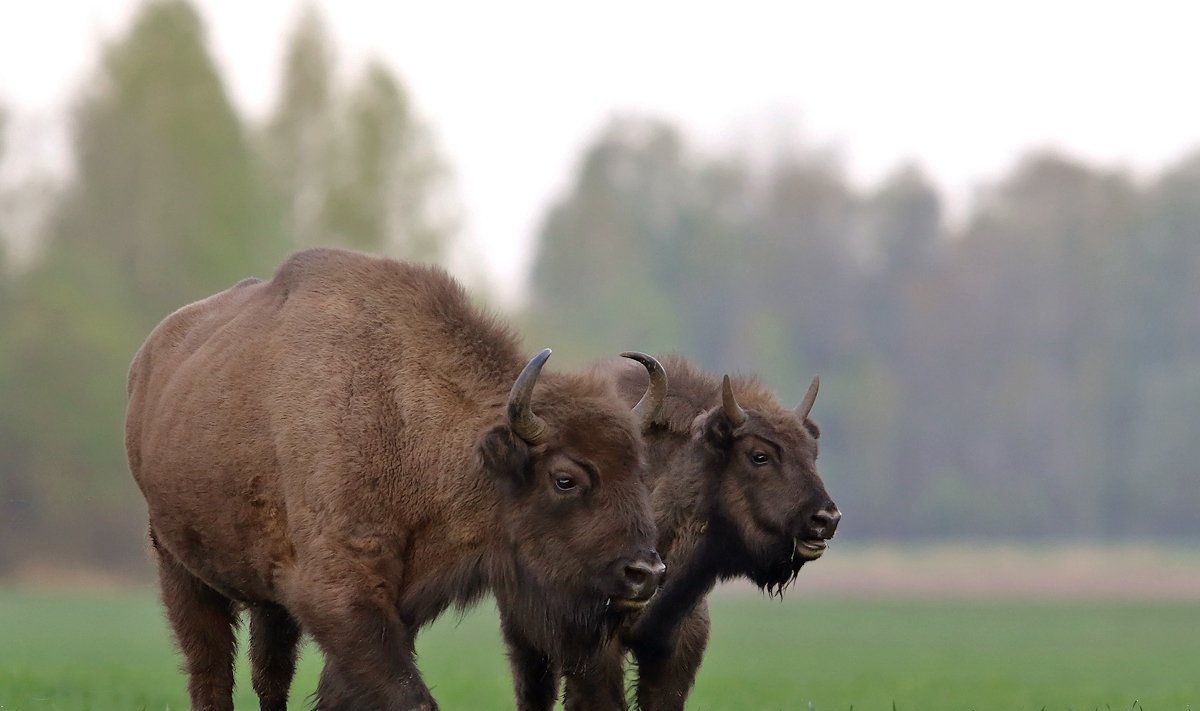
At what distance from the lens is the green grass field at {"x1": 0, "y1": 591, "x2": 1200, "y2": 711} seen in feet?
54.4

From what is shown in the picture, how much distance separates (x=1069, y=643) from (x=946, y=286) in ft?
195

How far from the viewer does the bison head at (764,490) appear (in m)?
10.1

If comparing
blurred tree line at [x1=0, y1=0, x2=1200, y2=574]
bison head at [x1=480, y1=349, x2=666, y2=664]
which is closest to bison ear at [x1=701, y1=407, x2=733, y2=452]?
bison head at [x1=480, y1=349, x2=666, y2=664]

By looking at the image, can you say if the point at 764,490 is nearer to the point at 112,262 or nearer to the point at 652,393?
the point at 652,393

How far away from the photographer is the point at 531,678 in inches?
393

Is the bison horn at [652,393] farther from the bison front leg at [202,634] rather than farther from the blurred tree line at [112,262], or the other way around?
the blurred tree line at [112,262]

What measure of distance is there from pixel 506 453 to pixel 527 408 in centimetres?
25

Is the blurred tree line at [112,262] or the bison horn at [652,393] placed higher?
the blurred tree line at [112,262]

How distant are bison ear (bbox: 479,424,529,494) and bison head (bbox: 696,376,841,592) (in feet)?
8.01

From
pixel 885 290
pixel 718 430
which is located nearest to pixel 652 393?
pixel 718 430

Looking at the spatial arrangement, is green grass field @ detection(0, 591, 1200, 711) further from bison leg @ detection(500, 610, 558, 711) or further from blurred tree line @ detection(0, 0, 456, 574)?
blurred tree line @ detection(0, 0, 456, 574)

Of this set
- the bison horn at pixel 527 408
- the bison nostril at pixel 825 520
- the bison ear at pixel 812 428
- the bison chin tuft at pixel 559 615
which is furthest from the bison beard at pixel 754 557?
the bison horn at pixel 527 408

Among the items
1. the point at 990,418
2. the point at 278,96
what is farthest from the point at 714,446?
the point at 990,418

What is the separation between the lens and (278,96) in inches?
2126
